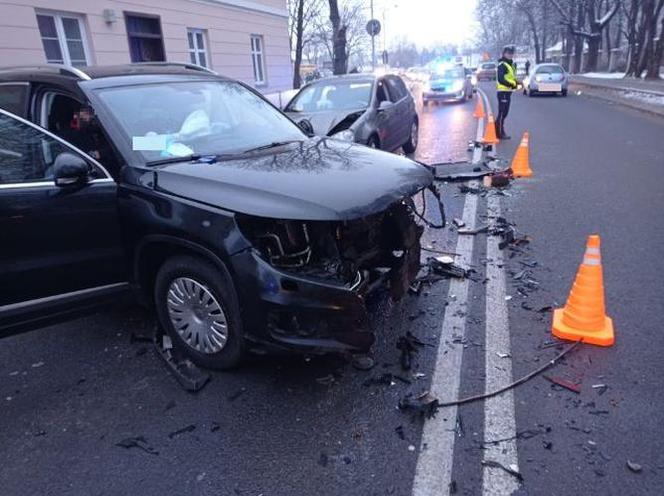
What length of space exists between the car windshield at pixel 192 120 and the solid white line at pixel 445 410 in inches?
75.4

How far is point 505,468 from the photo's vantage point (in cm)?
247

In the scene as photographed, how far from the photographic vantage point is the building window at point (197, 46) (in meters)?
14.7

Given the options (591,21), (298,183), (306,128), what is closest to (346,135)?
(306,128)

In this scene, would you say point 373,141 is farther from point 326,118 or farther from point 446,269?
point 446,269

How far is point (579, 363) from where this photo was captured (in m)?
3.27

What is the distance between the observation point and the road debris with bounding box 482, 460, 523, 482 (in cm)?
242

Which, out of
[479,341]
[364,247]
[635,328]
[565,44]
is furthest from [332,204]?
[565,44]

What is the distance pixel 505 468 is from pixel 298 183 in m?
1.88

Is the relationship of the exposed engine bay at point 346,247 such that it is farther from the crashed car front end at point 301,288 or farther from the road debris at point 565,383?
the road debris at point 565,383

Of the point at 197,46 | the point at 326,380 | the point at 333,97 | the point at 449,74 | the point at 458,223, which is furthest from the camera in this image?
the point at 449,74

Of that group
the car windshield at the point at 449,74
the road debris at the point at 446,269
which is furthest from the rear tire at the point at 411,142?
the car windshield at the point at 449,74

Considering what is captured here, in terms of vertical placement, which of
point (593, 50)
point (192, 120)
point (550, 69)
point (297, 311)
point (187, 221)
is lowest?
point (297, 311)

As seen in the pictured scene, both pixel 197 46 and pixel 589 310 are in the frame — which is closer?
pixel 589 310

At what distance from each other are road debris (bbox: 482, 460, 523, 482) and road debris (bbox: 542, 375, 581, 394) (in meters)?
0.80
